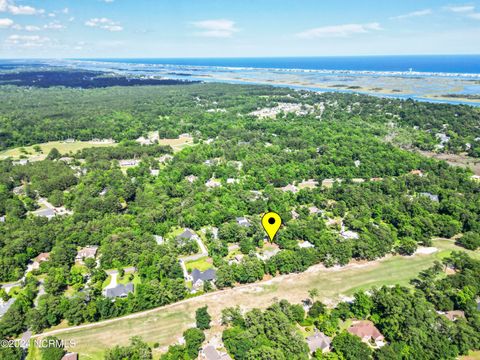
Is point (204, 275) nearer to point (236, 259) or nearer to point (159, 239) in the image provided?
point (236, 259)

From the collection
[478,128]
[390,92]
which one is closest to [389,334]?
[478,128]

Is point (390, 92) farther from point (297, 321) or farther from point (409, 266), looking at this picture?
point (297, 321)

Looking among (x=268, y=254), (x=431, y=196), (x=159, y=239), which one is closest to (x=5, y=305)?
(x=159, y=239)

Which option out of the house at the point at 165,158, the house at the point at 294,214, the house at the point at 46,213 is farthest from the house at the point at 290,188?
the house at the point at 46,213

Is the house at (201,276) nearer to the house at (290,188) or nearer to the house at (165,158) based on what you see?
the house at (290,188)

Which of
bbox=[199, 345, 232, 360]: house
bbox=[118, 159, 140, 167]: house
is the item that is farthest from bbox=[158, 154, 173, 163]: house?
bbox=[199, 345, 232, 360]: house

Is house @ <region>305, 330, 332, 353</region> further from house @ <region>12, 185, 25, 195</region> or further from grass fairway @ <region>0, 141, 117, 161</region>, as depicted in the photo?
grass fairway @ <region>0, 141, 117, 161</region>

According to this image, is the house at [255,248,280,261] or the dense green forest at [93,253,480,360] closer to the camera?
the dense green forest at [93,253,480,360]
